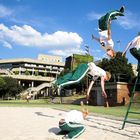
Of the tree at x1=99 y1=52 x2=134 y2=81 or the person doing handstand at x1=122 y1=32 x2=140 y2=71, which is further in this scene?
the tree at x1=99 y1=52 x2=134 y2=81

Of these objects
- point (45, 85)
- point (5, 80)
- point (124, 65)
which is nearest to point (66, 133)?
point (124, 65)

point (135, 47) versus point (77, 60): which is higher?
point (77, 60)

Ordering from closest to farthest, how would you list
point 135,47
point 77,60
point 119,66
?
point 135,47 < point 77,60 < point 119,66

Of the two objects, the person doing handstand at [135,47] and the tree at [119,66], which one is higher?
the tree at [119,66]

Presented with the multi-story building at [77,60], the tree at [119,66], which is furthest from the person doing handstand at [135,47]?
the tree at [119,66]

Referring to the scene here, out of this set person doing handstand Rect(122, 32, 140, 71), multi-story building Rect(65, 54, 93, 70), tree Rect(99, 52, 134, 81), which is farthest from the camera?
tree Rect(99, 52, 134, 81)

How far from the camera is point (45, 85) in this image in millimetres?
115250

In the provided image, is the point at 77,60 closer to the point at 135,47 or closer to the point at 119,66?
the point at 119,66

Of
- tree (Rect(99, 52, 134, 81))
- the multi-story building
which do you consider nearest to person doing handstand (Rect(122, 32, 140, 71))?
the multi-story building

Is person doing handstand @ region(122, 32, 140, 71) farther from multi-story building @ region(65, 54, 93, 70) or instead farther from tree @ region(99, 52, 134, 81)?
tree @ region(99, 52, 134, 81)

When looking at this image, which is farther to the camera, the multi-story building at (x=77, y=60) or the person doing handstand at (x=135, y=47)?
the multi-story building at (x=77, y=60)

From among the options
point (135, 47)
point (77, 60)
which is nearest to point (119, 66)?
point (77, 60)

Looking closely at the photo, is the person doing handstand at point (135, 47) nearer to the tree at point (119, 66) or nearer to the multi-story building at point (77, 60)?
the multi-story building at point (77, 60)

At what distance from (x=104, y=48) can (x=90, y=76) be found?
1.72m
